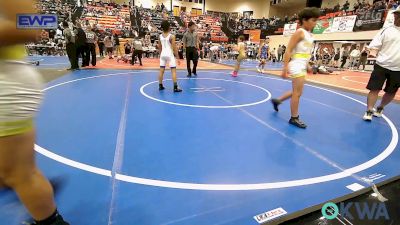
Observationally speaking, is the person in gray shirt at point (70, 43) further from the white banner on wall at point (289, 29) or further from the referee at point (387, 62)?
the white banner on wall at point (289, 29)

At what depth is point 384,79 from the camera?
4.12 meters

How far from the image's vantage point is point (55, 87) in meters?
6.01

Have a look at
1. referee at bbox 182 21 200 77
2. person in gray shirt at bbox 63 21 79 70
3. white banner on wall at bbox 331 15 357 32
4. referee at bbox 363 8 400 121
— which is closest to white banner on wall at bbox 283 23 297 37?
white banner on wall at bbox 331 15 357 32

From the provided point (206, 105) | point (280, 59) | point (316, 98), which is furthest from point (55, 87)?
point (280, 59)

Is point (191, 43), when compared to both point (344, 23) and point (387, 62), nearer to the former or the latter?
point (387, 62)

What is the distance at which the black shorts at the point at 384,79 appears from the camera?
4004mm

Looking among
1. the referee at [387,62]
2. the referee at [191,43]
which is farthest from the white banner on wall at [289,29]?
the referee at [387,62]

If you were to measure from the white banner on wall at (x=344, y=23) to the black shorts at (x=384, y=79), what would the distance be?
16220 mm

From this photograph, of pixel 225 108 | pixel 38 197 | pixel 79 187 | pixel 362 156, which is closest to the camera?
pixel 38 197

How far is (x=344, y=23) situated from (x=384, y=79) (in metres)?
16.8

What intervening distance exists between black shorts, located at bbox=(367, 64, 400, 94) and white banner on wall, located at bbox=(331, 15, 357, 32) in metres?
16.2

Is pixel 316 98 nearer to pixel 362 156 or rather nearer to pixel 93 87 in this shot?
pixel 362 156

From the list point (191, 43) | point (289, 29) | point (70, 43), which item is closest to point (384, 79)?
point (191, 43)

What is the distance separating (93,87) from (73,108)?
6.56 feet
